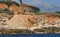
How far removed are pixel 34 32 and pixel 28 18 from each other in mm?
1106

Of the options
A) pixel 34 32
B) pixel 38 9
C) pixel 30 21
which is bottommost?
pixel 34 32

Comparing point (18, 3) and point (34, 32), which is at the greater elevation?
point (18, 3)

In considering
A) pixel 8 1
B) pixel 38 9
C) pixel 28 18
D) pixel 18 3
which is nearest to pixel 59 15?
pixel 38 9

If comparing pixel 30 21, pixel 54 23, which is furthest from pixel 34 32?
pixel 54 23

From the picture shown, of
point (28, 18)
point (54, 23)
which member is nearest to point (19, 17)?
point (28, 18)

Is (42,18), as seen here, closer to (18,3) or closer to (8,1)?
(18,3)

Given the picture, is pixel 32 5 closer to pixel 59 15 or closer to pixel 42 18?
pixel 42 18

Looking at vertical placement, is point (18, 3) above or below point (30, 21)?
above

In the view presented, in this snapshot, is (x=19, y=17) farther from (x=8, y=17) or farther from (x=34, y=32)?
(x=34, y=32)

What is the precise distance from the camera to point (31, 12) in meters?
11.5

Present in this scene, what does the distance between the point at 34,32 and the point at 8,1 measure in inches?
118

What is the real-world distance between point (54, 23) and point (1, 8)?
407 cm

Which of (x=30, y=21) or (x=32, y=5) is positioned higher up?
(x=32, y=5)

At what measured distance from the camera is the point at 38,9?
1154 centimetres
